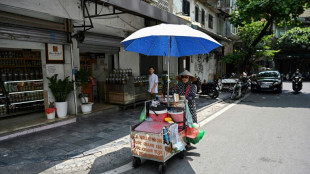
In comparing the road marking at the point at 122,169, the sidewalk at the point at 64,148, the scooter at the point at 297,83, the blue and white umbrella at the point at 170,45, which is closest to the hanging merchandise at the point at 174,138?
the road marking at the point at 122,169

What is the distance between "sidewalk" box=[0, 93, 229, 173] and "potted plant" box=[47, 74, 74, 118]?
59 cm

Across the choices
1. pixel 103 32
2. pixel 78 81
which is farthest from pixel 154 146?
pixel 103 32

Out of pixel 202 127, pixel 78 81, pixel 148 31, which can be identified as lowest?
pixel 202 127

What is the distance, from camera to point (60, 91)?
674 cm

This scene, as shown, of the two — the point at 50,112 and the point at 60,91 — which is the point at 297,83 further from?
the point at 50,112

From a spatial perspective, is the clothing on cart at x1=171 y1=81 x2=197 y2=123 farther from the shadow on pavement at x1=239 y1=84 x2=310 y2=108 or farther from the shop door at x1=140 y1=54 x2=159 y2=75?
Result: the shop door at x1=140 y1=54 x2=159 y2=75

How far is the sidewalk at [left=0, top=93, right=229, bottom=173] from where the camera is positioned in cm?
404

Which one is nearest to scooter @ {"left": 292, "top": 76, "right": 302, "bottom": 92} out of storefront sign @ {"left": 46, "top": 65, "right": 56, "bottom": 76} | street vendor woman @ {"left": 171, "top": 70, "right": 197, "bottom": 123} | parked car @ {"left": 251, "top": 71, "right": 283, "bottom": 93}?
parked car @ {"left": 251, "top": 71, "right": 283, "bottom": 93}

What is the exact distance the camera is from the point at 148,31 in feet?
12.9

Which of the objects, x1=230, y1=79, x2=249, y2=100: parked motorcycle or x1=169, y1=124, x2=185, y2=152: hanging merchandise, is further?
x1=230, y1=79, x2=249, y2=100: parked motorcycle

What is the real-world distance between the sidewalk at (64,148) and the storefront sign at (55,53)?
7.13ft

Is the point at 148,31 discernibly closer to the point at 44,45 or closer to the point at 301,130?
the point at 44,45

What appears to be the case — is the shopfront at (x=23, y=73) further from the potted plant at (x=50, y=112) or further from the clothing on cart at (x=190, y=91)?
the clothing on cart at (x=190, y=91)

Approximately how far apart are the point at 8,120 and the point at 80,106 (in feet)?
7.33
